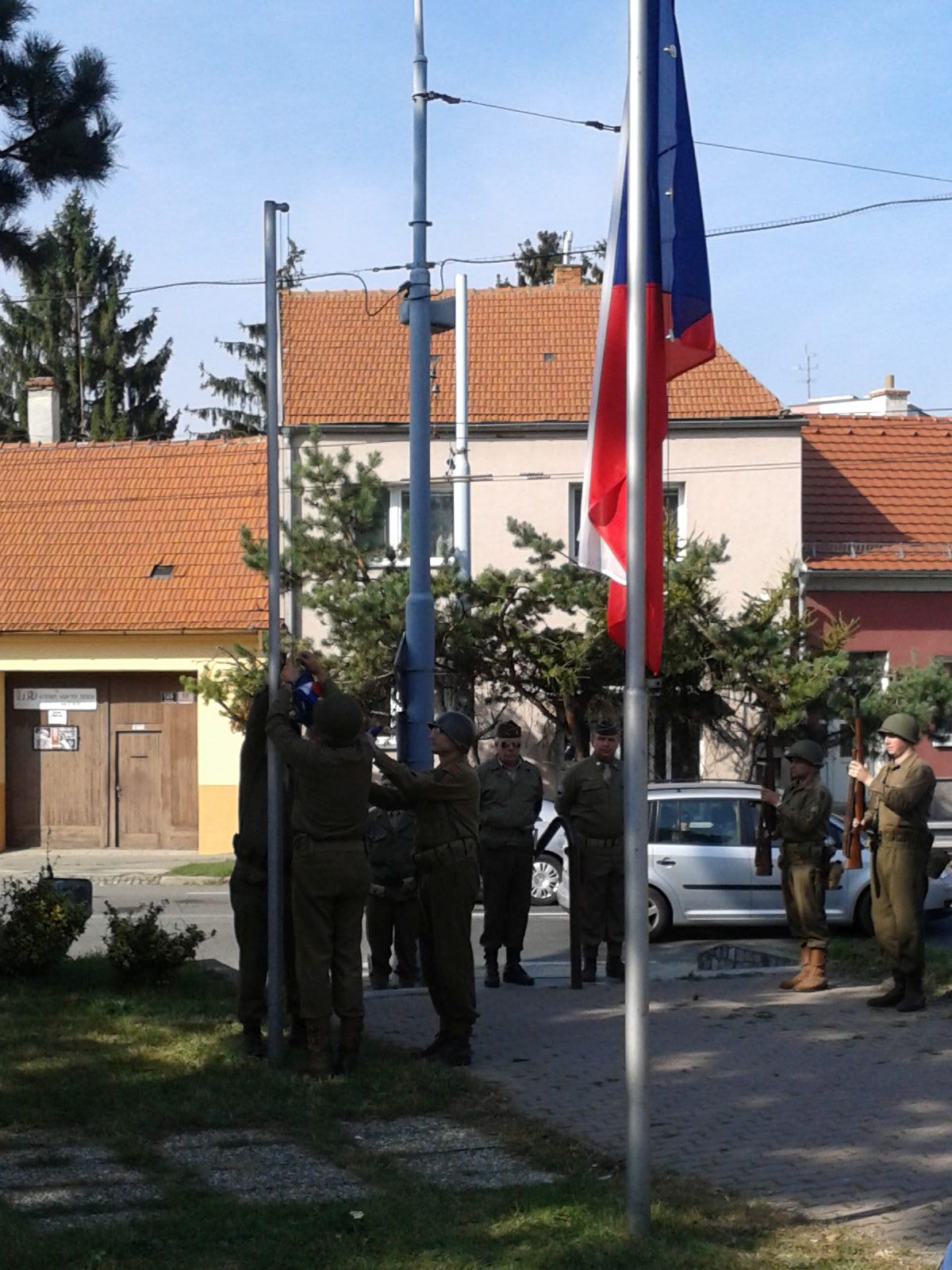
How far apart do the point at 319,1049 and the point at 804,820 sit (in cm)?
422

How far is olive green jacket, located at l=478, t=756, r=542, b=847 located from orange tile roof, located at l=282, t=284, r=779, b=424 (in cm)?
1439

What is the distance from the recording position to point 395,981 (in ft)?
38.2

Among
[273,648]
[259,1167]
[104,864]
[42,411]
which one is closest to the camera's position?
[259,1167]

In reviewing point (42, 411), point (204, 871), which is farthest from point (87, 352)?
point (204, 871)

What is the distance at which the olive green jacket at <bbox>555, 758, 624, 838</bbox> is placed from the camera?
1188cm

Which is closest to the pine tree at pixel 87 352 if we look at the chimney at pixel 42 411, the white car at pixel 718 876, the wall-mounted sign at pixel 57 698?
the chimney at pixel 42 411

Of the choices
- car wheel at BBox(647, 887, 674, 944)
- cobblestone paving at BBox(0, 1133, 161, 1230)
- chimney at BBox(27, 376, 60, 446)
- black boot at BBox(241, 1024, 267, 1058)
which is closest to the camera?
cobblestone paving at BBox(0, 1133, 161, 1230)

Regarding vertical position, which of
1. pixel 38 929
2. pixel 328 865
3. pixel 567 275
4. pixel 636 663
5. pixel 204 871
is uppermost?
pixel 567 275

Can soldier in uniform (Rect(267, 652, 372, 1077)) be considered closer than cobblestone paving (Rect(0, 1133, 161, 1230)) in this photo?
No

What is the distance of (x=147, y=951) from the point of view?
34.9 feet

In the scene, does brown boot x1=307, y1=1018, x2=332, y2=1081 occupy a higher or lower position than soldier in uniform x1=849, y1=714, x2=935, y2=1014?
lower

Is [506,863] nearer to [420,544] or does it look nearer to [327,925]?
[420,544]

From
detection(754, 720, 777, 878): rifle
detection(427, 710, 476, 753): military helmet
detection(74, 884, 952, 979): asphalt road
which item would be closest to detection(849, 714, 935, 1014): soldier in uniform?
detection(754, 720, 777, 878): rifle

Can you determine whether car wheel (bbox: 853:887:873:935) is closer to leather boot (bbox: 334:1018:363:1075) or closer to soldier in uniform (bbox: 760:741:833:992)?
soldier in uniform (bbox: 760:741:833:992)
